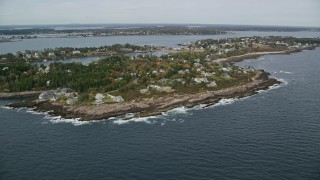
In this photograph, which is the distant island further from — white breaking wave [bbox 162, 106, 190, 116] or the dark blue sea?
the dark blue sea

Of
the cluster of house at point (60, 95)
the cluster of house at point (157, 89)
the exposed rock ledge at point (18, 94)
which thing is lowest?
the exposed rock ledge at point (18, 94)

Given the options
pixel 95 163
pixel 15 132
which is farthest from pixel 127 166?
pixel 15 132

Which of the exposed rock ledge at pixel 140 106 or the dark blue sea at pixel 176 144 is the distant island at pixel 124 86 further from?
the dark blue sea at pixel 176 144

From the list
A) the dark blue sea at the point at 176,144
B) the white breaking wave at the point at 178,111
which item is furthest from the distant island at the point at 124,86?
the dark blue sea at the point at 176,144

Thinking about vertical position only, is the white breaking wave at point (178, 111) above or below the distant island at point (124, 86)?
below

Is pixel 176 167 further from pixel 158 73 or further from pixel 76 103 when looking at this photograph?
pixel 158 73

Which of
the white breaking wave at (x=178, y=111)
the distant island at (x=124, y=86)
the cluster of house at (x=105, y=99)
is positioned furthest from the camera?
the cluster of house at (x=105, y=99)

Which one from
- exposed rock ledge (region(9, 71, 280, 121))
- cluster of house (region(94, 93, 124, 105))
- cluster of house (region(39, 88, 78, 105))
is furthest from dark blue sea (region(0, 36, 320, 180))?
cluster of house (region(94, 93, 124, 105))

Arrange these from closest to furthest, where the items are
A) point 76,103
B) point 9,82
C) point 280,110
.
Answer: point 280,110
point 76,103
point 9,82

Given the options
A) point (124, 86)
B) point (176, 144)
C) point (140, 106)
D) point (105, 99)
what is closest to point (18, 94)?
point (124, 86)
